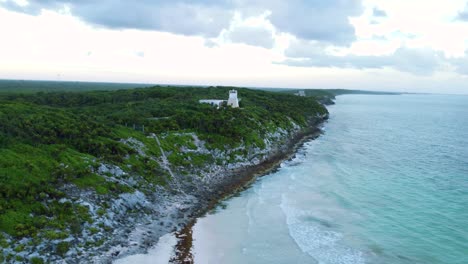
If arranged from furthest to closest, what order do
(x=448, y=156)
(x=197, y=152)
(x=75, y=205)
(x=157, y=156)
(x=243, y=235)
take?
(x=448, y=156), (x=197, y=152), (x=157, y=156), (x=243, y=235), (x=75, y=205)

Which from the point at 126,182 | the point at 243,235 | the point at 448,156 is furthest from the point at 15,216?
the point at 448,156

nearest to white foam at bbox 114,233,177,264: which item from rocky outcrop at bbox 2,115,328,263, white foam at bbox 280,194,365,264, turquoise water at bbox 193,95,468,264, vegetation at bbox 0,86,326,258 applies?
rocky outcrop at bbox 2,115,328,263

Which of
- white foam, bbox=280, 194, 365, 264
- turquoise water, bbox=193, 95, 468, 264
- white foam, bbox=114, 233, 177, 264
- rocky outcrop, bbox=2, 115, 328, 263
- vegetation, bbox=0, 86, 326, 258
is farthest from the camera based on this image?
turquoise water, bbox=193, 95, 468, 264

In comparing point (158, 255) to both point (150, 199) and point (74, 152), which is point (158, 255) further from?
point (74, 152)

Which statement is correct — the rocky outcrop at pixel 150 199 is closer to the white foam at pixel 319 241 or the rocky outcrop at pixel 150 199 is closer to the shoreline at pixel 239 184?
the shoreline at pixel 239 184

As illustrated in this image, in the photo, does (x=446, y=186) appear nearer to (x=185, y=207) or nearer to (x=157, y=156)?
(x=185, y=207)

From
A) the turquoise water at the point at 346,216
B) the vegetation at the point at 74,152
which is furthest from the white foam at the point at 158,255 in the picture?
the vegetation at the point at 74,152

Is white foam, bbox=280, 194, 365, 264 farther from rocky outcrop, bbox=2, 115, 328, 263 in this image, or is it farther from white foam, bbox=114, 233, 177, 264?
white foam, bbox=114, 233, 177, 264
